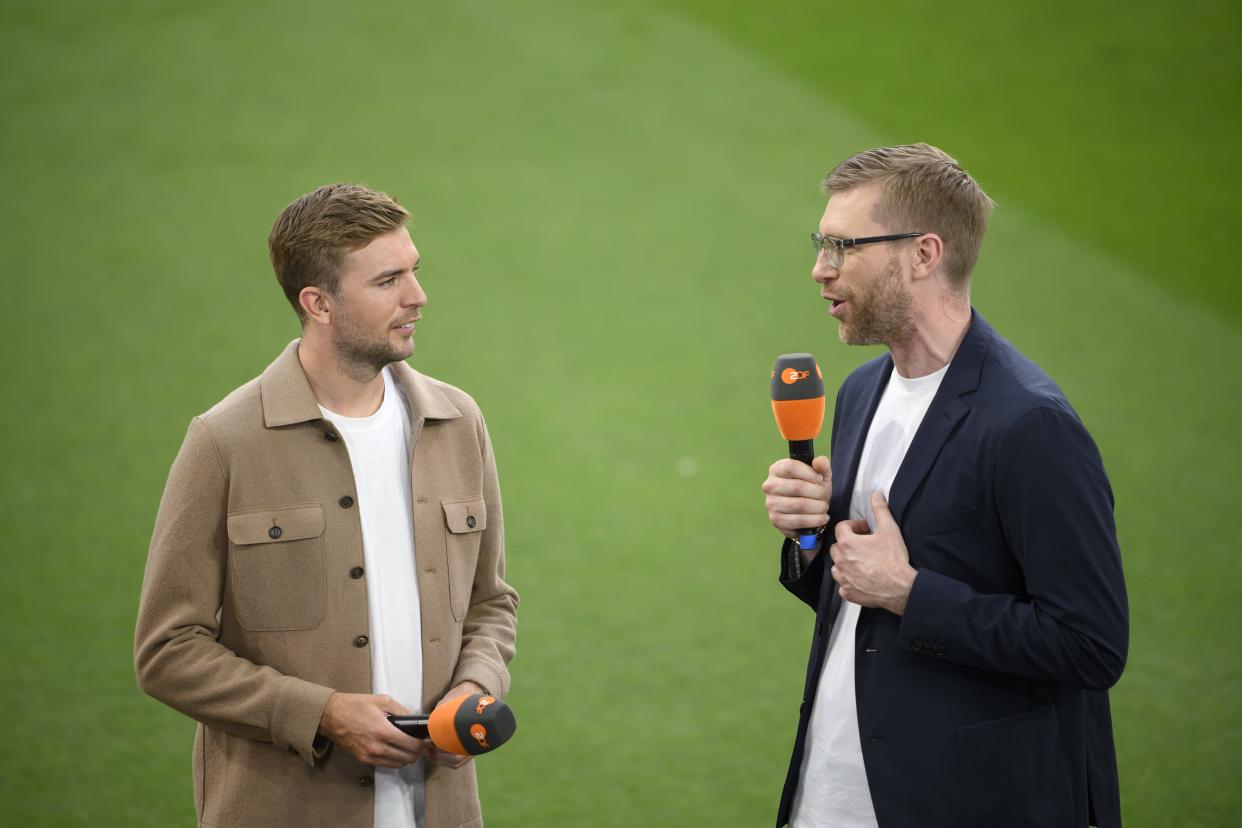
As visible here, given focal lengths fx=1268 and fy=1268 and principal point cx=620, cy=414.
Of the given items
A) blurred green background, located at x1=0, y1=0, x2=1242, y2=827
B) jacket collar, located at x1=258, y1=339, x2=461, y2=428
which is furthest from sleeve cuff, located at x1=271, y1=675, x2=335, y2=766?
blurred green background, located at x1=0, y1=0, x2=1242, y2=827

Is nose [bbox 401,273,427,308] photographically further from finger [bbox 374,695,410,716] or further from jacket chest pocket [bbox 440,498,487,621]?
finger [bbox 374,695,410,716]

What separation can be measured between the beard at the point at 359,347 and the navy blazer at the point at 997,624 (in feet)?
3.08

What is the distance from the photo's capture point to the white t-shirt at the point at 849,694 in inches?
88.7

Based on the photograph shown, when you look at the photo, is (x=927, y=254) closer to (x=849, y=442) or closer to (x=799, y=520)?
(x=849, y=442)

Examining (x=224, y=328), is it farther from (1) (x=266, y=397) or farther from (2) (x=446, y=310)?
(1) (x=266, y=397)

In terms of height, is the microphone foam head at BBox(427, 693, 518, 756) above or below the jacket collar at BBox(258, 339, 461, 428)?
below

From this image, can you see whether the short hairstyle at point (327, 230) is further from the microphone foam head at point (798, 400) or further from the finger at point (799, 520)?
the finger at point (799, 520)

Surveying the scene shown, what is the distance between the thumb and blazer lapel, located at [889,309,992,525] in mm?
21

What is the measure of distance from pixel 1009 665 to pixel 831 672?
0.38 metres

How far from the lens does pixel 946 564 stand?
84.9 inches

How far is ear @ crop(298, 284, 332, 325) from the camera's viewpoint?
2.29 m

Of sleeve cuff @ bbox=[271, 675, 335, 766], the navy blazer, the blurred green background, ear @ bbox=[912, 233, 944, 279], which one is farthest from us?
the blurred green background

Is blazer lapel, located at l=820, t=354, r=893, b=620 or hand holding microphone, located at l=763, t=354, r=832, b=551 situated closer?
hand holding microphone, located at l=763, t=354, r=832, b=551

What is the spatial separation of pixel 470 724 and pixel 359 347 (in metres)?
0.70
